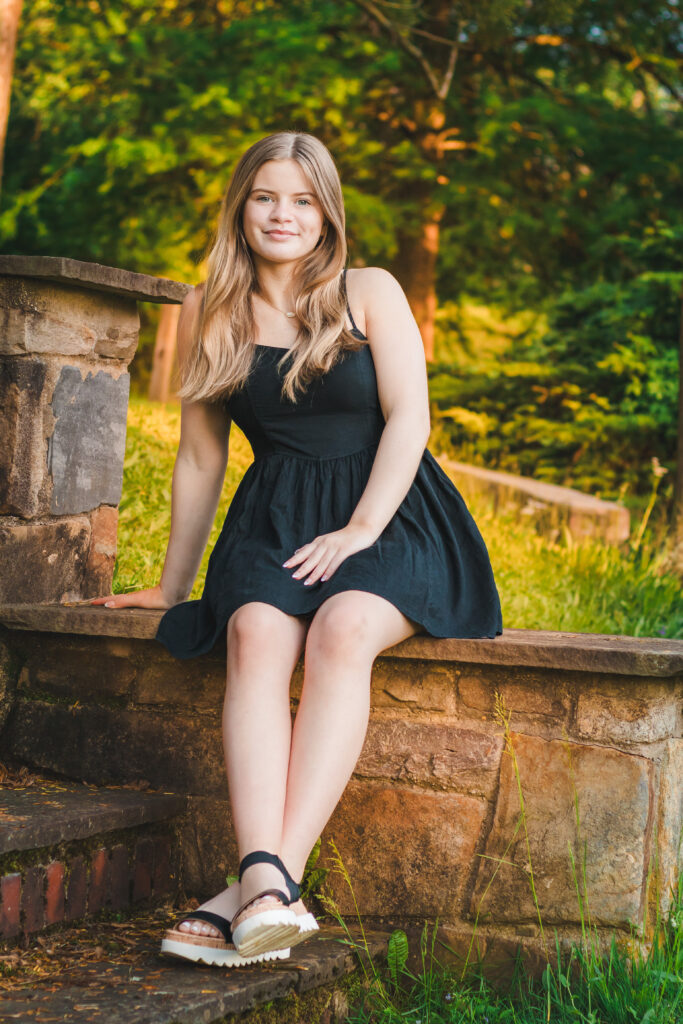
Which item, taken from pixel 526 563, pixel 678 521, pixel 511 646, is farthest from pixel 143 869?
pixel 678 521

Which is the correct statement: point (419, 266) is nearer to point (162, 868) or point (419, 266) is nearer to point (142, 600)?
point (142, 600)

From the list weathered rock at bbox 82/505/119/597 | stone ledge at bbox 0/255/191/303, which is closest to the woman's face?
stone ledge at bbox 0/255/191/303

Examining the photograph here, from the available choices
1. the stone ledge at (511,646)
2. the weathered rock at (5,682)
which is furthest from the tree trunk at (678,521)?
the weathered rock at (5,682)

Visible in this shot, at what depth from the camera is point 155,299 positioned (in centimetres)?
296

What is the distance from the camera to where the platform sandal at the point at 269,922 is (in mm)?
1842

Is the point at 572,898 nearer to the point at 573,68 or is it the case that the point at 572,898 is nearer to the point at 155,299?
the point at 155,299

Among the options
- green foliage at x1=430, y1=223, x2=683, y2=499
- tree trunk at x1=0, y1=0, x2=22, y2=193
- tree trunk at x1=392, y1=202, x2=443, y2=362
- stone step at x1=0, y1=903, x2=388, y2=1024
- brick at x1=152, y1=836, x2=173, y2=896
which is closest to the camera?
stone step at x1=0, y1=903, x2=388, y2=1024

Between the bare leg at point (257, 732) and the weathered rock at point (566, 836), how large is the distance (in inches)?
21.5

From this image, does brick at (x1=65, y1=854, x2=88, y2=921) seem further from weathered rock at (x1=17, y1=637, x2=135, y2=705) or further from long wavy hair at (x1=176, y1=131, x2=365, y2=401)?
long wavy hair at (x1=176, y1=131, x2=365, y2=401)

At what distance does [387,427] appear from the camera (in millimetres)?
2512

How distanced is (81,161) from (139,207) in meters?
0.93

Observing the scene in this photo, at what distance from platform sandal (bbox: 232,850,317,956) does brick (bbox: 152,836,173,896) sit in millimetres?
598

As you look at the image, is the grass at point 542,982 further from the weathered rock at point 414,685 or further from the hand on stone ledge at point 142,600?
the hand on stone ledge at point 142,600

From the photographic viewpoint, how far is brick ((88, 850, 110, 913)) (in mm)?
2316
